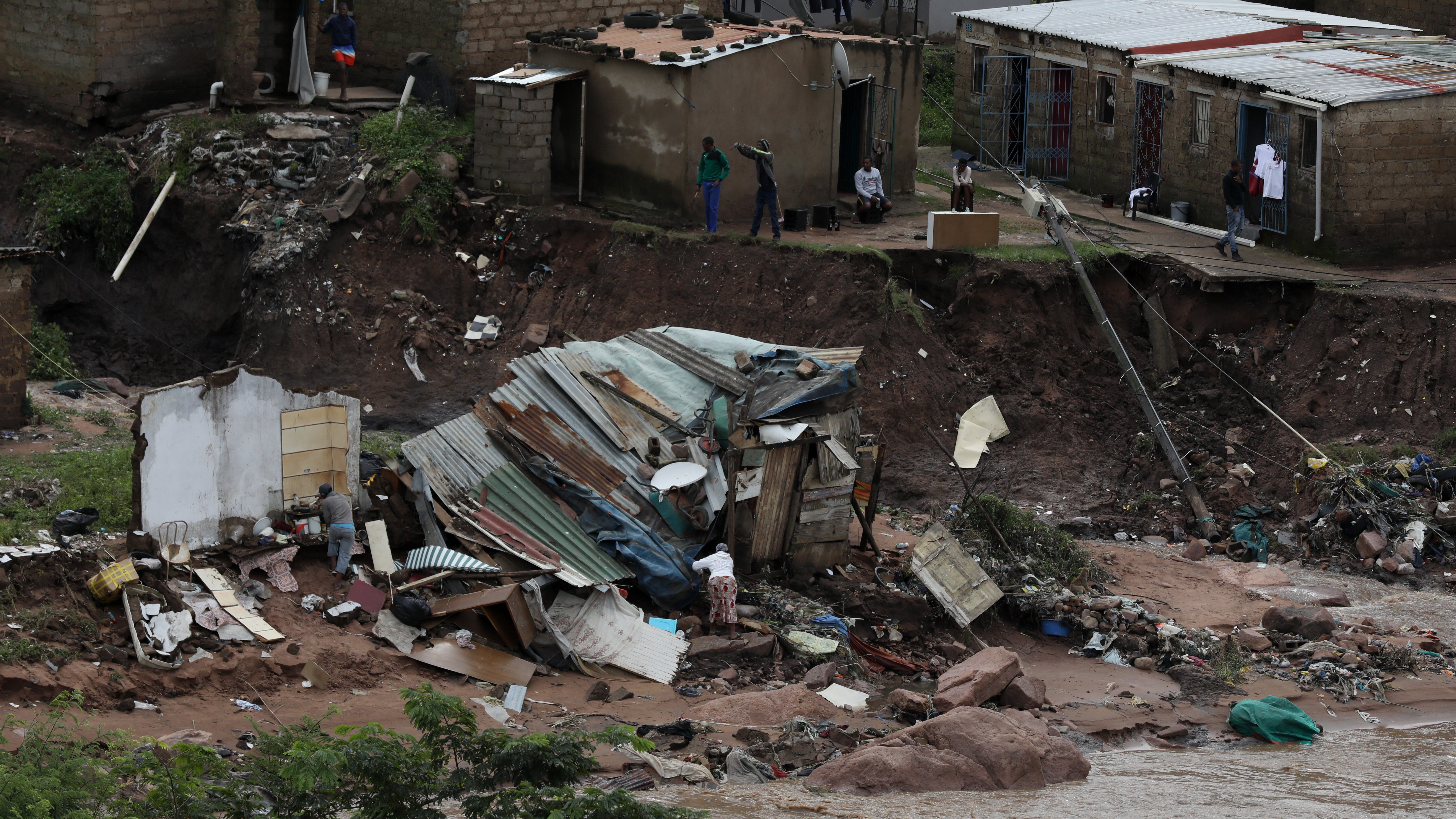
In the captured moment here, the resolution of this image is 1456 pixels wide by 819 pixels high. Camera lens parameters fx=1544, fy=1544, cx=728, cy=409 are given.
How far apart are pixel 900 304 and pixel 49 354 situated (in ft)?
36.4

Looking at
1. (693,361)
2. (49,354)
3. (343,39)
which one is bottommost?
(49,354)

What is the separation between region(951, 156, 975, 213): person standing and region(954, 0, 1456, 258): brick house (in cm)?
297

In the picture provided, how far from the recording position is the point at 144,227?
2181 cm

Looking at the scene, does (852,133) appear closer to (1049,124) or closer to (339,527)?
(1049,124)

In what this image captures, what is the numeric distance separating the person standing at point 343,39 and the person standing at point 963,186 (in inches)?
376

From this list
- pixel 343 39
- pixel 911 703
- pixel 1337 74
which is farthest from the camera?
pixel 343 39

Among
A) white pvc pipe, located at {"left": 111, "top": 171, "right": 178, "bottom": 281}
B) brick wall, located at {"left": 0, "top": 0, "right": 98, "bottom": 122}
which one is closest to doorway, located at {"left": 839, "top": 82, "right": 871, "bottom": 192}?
white pvc pipe, located at {"left": 111, "top": 171, "right": 178, "bottom": 281}

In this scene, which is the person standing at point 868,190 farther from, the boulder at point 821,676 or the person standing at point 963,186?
the boulder at point 821,676

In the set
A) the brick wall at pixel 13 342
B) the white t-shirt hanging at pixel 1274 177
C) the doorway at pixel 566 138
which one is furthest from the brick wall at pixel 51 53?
the white t-shirt hanging at pixel 1274 177

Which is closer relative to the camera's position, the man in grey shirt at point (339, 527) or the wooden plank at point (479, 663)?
the wooden plank at point (479, 663)

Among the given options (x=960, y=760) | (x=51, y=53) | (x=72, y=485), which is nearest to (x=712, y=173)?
(x=72, y=485)

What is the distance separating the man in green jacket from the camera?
20.5 meters

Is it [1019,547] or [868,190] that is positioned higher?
[868,190]

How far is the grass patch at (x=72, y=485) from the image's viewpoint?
13016mm
